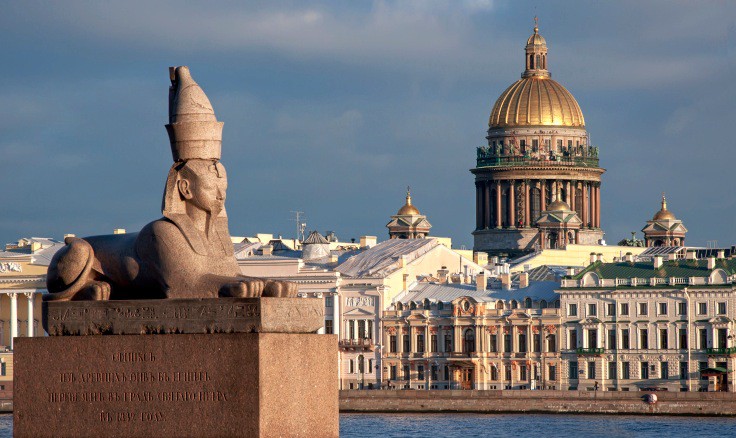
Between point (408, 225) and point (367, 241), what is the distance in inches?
666

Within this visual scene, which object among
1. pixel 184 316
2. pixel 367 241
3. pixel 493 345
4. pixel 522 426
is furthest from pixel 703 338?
pixel 184 316

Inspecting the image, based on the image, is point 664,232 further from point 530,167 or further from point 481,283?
point 481,283

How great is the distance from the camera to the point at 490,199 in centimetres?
12738

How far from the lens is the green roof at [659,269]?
76938mm

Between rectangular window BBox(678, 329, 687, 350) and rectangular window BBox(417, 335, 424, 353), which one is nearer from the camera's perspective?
rectangular window BBox(678, 329, 687, 350)

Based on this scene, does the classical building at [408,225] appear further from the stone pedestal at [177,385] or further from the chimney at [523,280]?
the stone pedestal at [177,385]

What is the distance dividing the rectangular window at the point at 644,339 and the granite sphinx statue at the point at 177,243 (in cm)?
5710

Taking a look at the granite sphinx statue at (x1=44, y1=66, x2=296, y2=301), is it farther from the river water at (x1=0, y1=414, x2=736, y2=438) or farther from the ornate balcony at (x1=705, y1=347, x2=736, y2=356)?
the ornate balcony at (x1=705, y1=347, x2=736, y2=356)

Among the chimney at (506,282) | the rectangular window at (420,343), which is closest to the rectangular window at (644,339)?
the chimney at (506,282)

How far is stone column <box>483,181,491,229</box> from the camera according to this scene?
127m

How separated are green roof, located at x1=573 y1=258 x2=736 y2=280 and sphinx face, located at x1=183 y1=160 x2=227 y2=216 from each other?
5666cm

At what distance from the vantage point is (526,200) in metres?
126

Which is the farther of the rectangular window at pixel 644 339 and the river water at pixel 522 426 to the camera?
Result: the rectangular window at pixel 644 339

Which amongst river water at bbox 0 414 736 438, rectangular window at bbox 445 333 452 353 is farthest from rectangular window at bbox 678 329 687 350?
river water at bbox 0 414 736 438
